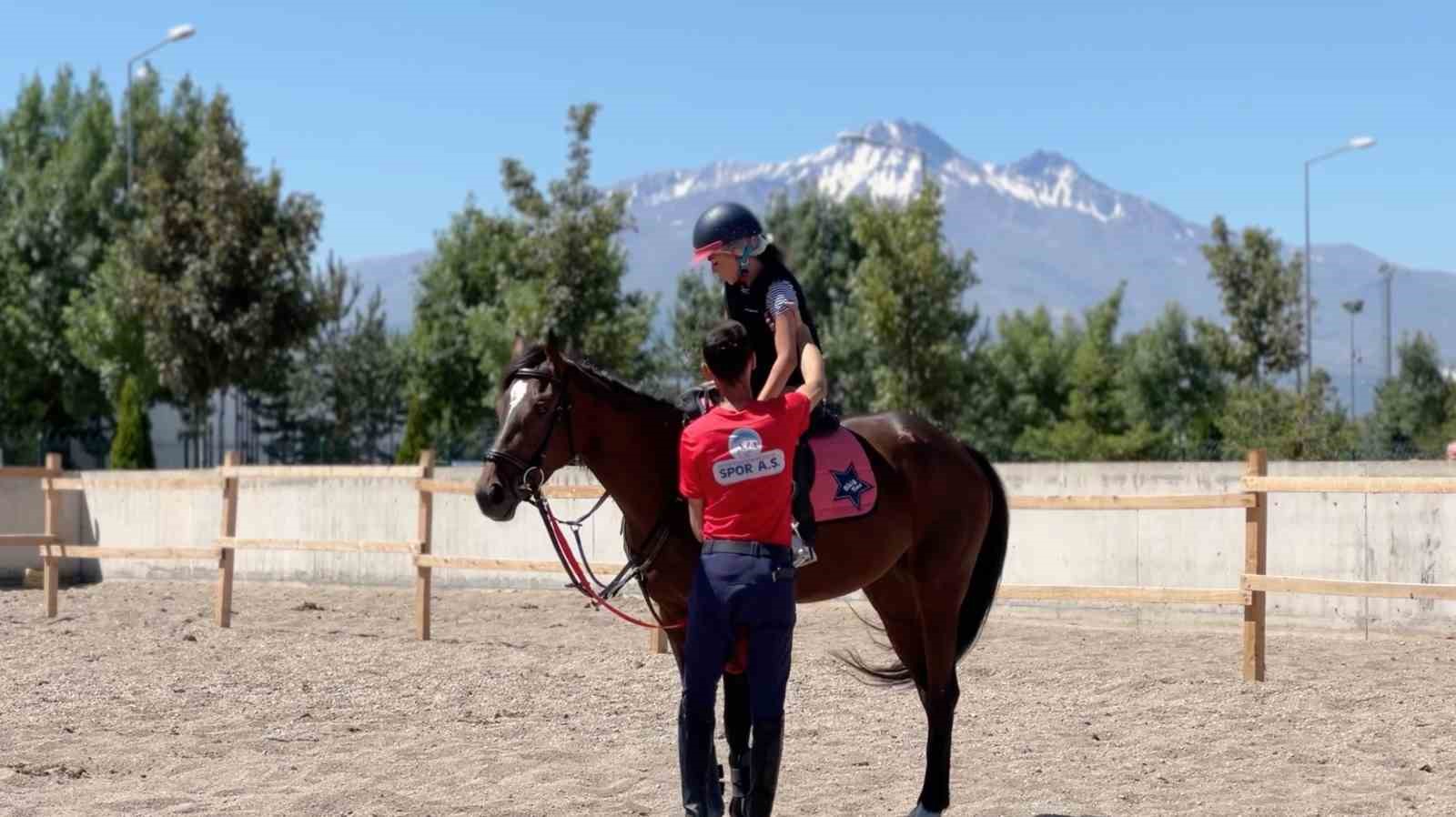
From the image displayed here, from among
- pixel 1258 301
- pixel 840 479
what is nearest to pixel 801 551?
pixel 840 479

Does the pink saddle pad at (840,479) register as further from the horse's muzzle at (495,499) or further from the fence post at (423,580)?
the fence post at (423,580)

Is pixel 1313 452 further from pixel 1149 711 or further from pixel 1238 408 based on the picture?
pixel 1149 711

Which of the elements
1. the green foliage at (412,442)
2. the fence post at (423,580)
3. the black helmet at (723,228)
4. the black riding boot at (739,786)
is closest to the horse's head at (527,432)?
the black helmet at (723,228)

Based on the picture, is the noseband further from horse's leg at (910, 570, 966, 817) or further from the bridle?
horse's leg at (910, 570, 966, 817)

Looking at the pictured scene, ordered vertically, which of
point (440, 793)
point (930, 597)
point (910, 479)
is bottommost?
point (440, 793)

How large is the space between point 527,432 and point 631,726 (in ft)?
10.5

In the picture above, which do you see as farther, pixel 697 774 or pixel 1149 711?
pixel 1149 711

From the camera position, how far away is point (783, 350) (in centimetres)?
551

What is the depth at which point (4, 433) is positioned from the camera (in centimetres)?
4075

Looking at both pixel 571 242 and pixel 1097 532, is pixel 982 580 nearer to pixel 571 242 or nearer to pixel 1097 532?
pixel 1097 532

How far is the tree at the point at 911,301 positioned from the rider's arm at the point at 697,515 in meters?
20.4

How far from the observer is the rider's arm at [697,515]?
512 cm

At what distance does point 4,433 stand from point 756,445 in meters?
40.1

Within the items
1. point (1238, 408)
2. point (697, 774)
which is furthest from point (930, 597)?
point (1238, 408)
